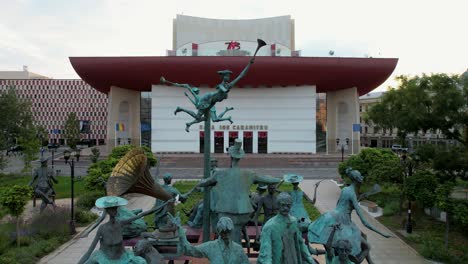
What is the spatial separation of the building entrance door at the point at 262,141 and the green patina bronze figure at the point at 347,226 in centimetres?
3439

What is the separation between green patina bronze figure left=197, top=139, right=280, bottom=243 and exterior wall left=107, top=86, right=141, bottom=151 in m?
37.2

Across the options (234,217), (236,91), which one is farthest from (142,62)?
(234,217)

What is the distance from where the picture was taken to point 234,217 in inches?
194

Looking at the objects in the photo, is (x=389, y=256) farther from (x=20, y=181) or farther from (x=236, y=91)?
(x=236, y=91)

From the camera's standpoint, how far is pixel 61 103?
232ft

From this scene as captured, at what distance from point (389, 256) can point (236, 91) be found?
30.6 metres

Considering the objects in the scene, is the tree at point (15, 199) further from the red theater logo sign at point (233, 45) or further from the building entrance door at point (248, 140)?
the red theater logo sign at point (233, 45)

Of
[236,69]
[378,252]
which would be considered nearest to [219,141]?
[236,69]

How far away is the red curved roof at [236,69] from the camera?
34.8 metres

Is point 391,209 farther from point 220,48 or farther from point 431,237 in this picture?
point 220,48

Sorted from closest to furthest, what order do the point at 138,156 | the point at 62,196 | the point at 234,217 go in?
1. the point at 234,217
2. the point at 138,156
3. the point at 62,196

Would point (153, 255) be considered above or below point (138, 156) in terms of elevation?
below

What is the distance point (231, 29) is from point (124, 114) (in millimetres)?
17906

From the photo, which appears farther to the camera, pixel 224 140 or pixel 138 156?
pixel 224 140
